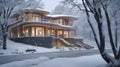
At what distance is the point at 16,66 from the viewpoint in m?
17.1

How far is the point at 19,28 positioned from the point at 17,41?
5319 millimetres

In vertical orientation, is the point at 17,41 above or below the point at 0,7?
below

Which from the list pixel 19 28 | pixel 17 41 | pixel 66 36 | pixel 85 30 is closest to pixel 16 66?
pixel 17 41

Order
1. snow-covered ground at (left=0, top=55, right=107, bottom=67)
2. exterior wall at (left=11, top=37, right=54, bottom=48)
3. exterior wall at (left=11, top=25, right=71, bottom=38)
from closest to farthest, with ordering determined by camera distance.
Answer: snow-covered ground at (left=0, top=55, right=107, bottom=67) → exterior wall at (left=11, top=37, right=54, bottom=48) → exterior wall at (left=11, top=25, right=71, bottom=38)

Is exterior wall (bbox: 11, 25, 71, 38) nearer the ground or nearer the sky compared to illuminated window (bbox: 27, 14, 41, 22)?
nearer the ground

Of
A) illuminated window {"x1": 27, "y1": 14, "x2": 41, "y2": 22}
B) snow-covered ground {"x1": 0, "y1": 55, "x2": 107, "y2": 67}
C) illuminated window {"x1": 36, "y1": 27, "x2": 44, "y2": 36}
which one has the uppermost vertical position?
illuminated window {"x1": 27, "y1": 14, "x2": 41, "y2": 22}

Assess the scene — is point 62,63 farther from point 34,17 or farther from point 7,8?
point 34,17

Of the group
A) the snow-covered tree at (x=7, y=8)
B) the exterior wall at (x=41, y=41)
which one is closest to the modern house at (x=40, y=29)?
the exterior wall at (x=41, y=41)

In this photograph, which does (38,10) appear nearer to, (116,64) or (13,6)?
(13,6)

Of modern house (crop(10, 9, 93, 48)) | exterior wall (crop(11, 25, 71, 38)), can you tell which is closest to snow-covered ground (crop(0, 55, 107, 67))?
modern house (crop(10, 9, 93, 48))

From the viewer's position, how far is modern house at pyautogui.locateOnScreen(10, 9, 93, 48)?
48.4 meters

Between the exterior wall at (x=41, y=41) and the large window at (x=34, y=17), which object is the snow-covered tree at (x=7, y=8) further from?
the large window at (x=34, y=17)

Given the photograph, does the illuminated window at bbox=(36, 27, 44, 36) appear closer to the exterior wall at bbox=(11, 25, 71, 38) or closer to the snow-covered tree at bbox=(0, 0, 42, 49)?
the exterior wall at bbox=(11, 25, 71, 38)

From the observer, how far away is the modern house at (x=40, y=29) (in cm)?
4838
